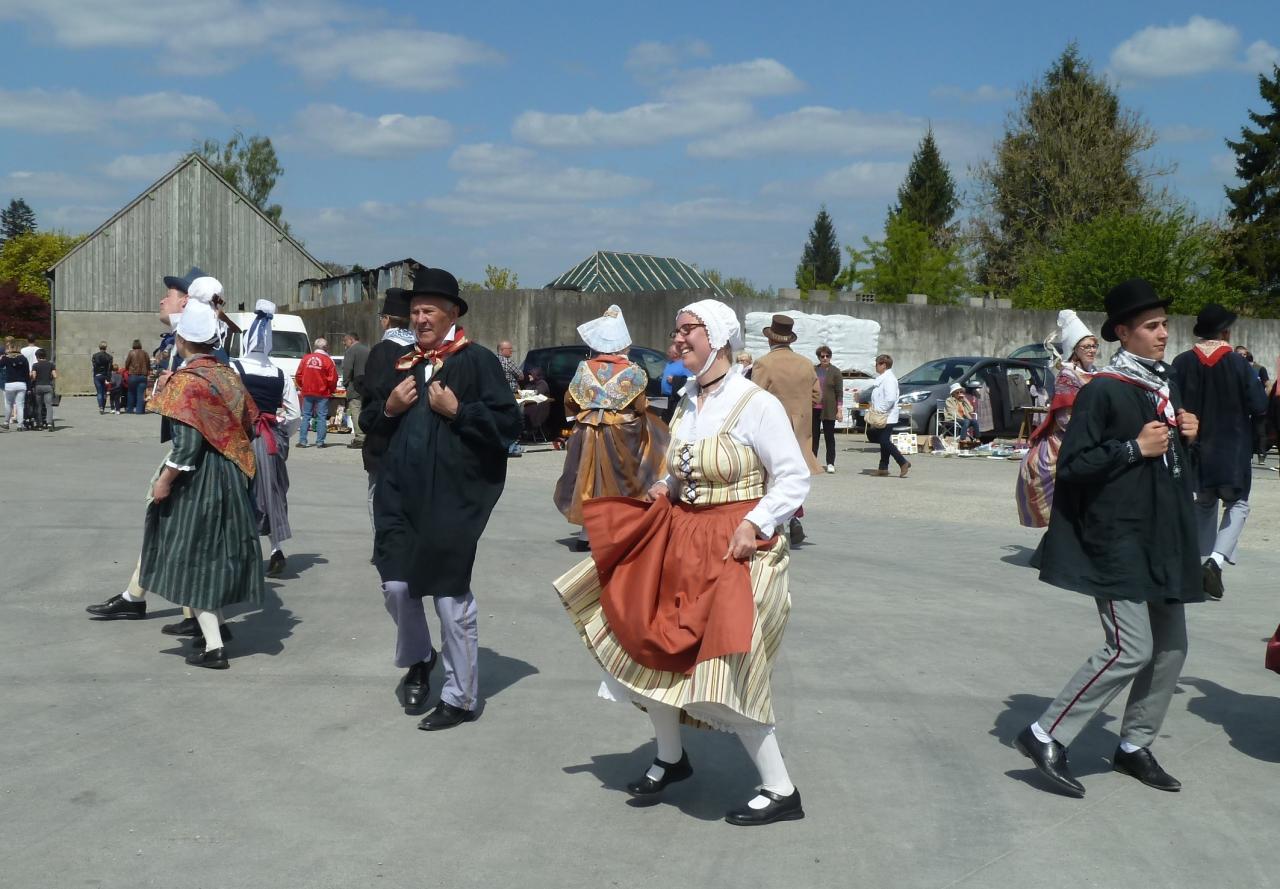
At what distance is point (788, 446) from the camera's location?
179 inches

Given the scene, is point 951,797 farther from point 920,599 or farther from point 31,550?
point 31,550

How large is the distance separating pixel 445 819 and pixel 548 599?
160 inches

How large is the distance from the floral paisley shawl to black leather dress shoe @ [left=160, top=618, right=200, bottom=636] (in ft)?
3.36

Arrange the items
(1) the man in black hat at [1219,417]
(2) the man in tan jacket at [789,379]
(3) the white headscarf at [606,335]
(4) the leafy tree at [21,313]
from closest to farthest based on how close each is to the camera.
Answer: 1. (1) the man in black hat at [1219,417]
2. (3) the white headscarf at [606,335]
3. (2) the man in tan jacket at [789,379]
4. (4) the leafy tree at [21,313]

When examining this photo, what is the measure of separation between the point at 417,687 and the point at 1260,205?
59452mm

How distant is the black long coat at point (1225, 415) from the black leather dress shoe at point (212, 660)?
20.1 ft

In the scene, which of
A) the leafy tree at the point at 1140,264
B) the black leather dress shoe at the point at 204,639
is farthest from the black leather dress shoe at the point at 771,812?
the leafy tree at the point at 1140,264

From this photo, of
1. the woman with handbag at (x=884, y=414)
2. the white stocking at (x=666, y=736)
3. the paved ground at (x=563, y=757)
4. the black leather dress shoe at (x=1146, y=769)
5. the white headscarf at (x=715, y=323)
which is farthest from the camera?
the woman with handbag at (x=884, y=414)

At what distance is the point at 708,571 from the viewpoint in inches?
175

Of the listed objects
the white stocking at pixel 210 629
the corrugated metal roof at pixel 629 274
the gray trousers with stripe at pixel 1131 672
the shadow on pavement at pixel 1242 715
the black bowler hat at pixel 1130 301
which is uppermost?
the corrugated metal roof at pixel 629 274

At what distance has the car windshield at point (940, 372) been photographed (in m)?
24.2

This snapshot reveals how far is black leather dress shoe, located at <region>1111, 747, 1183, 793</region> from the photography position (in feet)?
16.5

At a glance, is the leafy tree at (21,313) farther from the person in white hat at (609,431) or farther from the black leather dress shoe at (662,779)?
the black leather dress shoe at (662,779)

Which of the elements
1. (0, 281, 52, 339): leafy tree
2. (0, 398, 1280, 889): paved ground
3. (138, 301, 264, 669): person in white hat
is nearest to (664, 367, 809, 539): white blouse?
(0, 398, 1280, 889): paved ground
